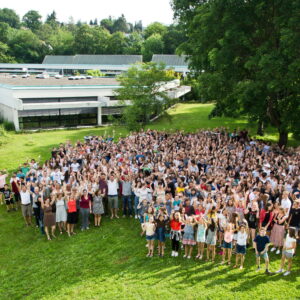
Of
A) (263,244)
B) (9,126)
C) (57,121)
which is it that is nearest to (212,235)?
(263,244)

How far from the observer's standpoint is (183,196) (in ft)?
34.8

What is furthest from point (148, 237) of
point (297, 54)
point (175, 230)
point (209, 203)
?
point (297, 54)

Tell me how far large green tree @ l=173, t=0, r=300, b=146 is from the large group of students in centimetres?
372

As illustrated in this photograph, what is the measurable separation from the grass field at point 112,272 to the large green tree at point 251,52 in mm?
10769

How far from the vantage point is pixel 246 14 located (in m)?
18.4

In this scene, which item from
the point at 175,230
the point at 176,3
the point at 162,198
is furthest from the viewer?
the point at 176,3

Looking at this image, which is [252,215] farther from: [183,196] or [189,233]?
[183,196]

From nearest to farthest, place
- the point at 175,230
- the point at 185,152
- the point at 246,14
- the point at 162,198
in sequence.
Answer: the point at 175,230
the point at 162,198
the point at 185,152
the point at 246,14

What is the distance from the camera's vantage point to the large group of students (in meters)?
9.27

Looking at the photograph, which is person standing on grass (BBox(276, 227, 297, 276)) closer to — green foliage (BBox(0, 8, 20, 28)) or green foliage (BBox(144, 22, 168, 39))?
green foliage (BBox(144, 22, 168, 39))

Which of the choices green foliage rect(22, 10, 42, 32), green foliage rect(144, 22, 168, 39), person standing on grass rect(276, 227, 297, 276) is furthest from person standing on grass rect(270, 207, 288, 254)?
green foliage rect(22, 10, 42, 32)

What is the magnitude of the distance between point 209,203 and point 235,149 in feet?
25.7

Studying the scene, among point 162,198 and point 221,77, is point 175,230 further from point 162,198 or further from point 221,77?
point 221,77

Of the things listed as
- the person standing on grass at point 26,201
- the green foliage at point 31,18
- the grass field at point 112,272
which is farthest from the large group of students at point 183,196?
the green foliage at point 31,18
